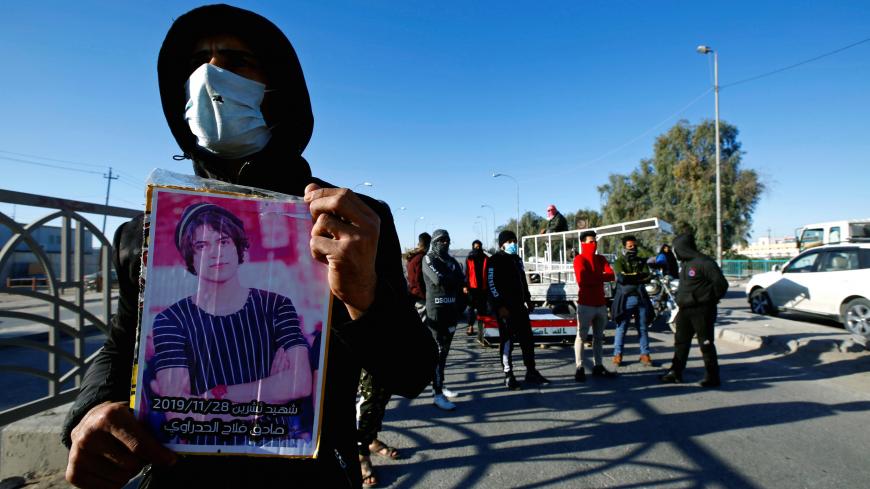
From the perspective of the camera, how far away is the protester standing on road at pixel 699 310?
5.78 meters

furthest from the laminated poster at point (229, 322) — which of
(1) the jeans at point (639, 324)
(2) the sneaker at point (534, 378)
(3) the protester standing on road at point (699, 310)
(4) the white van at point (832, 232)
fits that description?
(4) the white van at point (832, 232)

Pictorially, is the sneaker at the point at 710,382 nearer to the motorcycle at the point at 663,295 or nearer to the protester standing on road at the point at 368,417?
the motorcycle at the point at 663,295

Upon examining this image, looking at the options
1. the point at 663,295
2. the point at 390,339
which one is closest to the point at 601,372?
the point at 663,295

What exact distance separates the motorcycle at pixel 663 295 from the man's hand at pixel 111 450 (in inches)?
401

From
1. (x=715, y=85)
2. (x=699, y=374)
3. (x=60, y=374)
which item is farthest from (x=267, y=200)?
(x=715, y=85)

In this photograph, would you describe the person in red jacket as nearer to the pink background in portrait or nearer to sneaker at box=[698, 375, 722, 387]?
sneaker at box=[698, 375, 722, 387]

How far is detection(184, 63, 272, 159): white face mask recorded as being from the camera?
114 centimetres

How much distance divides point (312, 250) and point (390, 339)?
26 cm

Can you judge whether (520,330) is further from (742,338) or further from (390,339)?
(742,338)

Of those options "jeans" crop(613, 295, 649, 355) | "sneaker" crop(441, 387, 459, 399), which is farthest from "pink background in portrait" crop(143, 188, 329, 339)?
"jeans" crop(613, 295, 649, 355)

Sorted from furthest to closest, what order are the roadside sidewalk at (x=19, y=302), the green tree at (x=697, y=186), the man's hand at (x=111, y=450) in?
the green tree at (x=697, y=186) → the roadside sidewalk at (x=19, y=302) → the man's hand at (x=111, y=450)

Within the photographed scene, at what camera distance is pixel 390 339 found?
94 centimetres

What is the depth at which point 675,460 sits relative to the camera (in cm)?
362

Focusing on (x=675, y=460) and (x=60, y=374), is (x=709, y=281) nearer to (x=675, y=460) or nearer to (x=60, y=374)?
(x=675, y=460)
